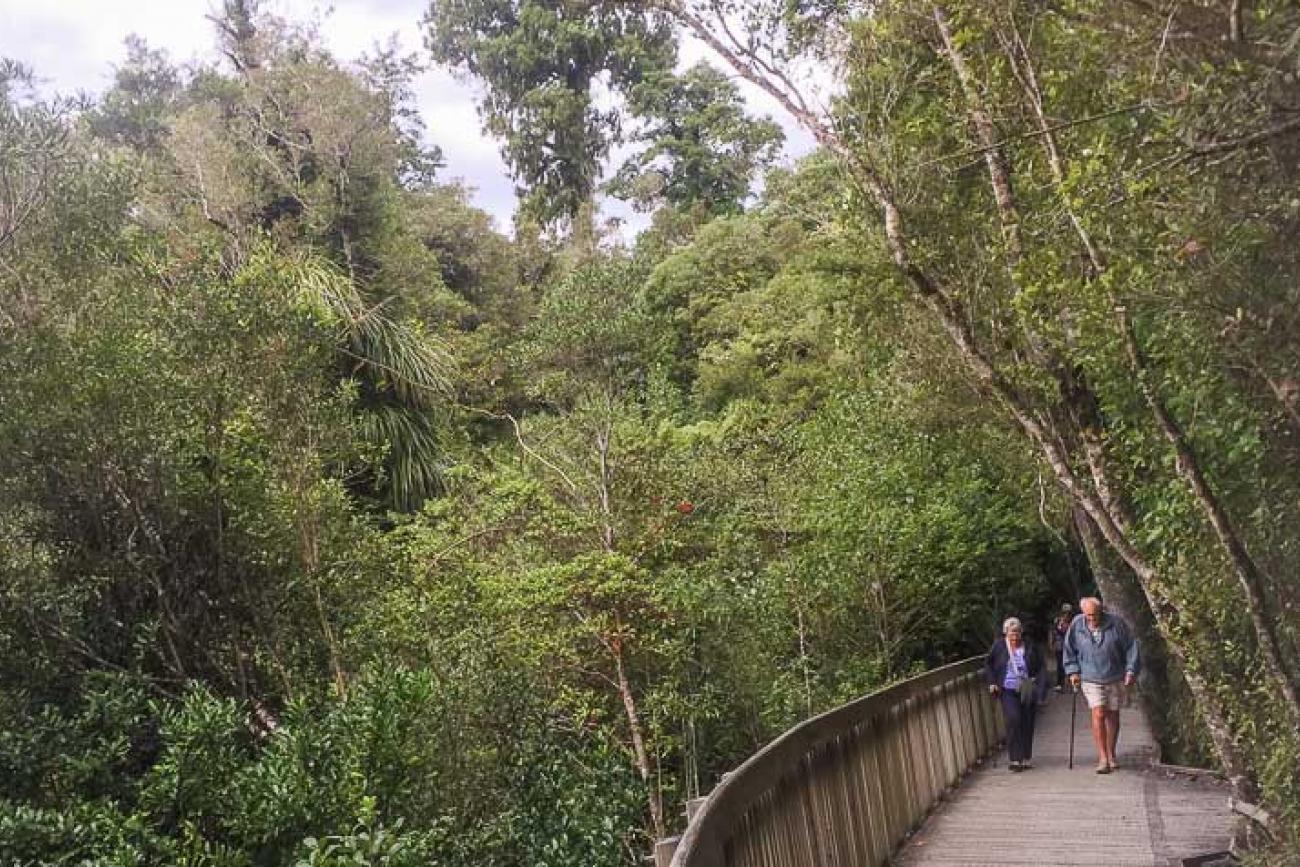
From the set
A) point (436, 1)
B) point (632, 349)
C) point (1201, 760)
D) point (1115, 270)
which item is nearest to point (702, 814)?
point (1115, 270)

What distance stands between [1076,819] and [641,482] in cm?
633

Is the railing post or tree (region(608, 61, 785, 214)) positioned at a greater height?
tree (region(608, 61, 785, 214))

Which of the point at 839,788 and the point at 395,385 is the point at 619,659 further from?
the point at 839,788

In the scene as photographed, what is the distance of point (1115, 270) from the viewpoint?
5.79 m

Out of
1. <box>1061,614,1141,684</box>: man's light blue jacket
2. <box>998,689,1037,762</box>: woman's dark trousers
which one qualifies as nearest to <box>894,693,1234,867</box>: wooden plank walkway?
<box>998,689,1037,762</box>: woman's dark trousers

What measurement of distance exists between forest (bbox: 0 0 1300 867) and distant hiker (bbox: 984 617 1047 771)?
144cm

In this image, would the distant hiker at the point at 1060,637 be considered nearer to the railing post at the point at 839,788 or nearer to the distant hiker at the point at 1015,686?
the distant hiker at the point at 1015,686

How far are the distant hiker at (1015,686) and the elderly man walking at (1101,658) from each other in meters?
0.75

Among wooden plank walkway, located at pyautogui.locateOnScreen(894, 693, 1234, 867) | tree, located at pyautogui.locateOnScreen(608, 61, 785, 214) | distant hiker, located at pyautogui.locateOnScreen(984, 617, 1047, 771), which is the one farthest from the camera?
tree, located at pyautogui.locateOnScreen(608, 61, 785, 214)

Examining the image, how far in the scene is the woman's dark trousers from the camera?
11.4 metres

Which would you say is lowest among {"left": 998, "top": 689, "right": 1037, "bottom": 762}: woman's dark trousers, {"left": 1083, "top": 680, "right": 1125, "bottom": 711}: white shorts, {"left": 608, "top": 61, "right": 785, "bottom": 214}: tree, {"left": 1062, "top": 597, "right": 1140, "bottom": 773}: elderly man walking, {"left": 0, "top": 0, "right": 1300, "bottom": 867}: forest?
{"left": 998, "top": 689, "right": 1037, "bottom": 762}: woman's dark trousers

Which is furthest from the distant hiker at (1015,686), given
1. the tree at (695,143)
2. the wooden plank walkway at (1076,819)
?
the tree at (695,143)

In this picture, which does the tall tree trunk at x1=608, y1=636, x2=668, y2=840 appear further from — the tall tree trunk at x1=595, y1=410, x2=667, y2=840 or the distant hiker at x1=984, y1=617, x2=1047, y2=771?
the distant hiker at x1=984, y1=617, x2=1047, y2=771

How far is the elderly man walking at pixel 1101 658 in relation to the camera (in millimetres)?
10320
